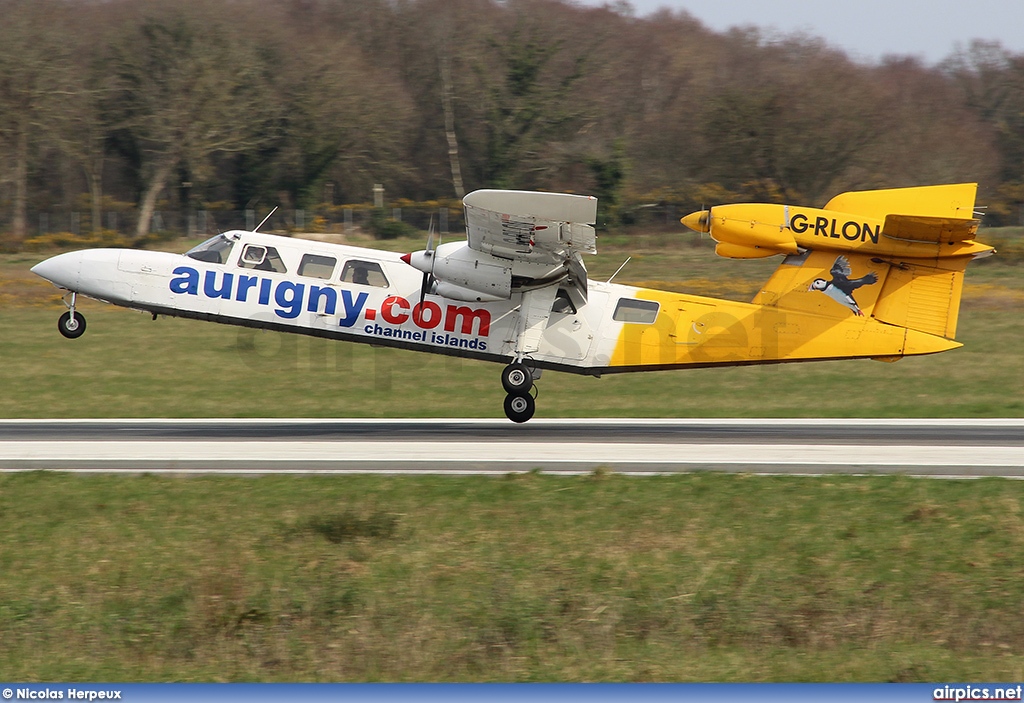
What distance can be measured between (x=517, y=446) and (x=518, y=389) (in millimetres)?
2059

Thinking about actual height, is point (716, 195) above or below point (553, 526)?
above

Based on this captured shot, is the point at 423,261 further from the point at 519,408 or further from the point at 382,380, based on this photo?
the point at 382,380

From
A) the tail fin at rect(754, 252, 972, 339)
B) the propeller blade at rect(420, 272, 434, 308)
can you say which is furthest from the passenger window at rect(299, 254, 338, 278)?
A: the tail fin at rect(754, 252, 972, 339)

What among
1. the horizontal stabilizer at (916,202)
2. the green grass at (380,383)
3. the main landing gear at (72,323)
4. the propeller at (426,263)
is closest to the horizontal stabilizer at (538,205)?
the propeller at (426,263)

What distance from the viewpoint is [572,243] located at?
17.5 metres

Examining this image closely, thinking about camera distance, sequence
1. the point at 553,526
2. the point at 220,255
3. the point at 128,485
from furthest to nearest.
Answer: the point at 220,255 < the point at 128,485 < the point at 553,526

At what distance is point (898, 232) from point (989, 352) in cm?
1498

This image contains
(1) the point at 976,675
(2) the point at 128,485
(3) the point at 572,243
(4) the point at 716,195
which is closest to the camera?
(1) the point at 976,675

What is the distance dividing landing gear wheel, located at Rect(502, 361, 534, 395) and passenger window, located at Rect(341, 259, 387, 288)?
2913 millimetres

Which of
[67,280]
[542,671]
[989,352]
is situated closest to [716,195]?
[989,352]

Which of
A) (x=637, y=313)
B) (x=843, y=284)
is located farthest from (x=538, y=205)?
(x=843, y=284)

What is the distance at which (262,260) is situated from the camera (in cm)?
1908

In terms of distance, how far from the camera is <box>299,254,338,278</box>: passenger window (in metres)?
19.0

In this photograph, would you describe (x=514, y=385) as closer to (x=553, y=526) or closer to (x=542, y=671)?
(x=553, y=526)
